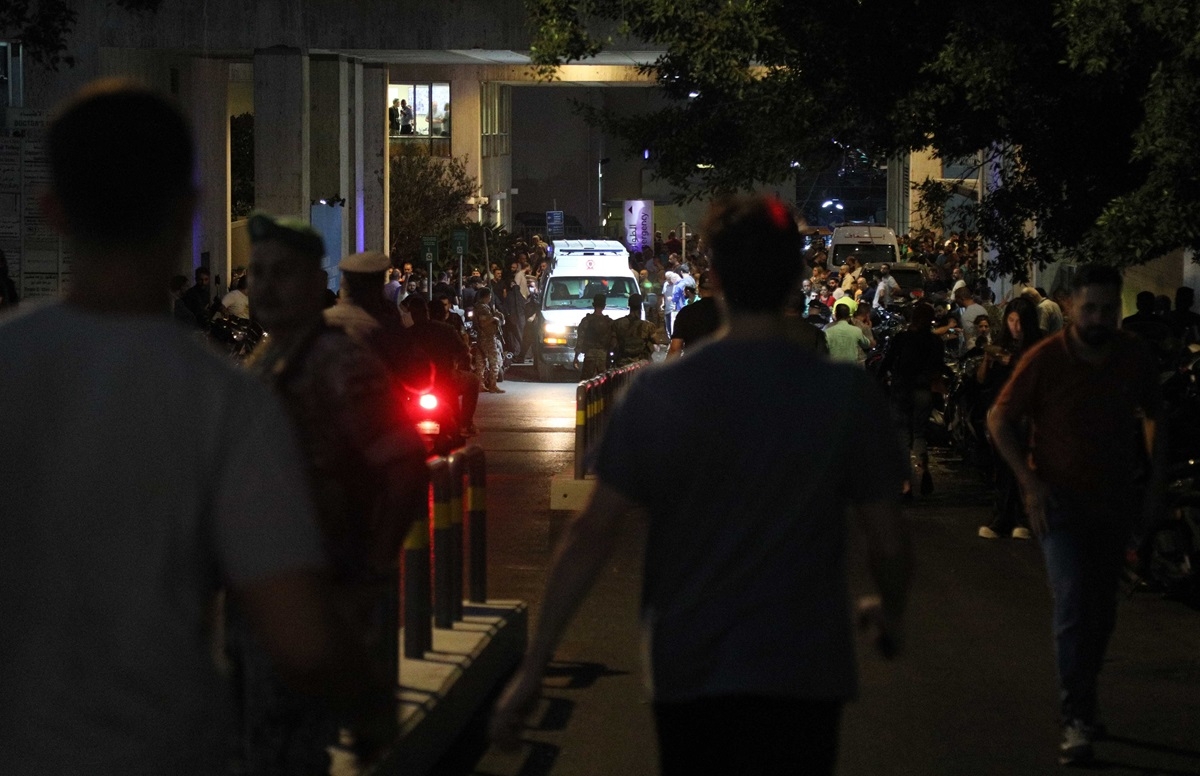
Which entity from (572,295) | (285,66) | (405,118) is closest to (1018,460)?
(572,295)

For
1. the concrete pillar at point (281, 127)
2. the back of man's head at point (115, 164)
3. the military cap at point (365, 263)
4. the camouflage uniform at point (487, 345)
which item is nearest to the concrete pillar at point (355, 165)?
the concrete pillar at point (281, 127)

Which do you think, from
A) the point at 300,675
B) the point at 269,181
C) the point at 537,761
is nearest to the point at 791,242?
the point at 300,675

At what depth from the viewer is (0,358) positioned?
2.59 m

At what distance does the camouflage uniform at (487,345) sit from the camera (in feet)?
99.6

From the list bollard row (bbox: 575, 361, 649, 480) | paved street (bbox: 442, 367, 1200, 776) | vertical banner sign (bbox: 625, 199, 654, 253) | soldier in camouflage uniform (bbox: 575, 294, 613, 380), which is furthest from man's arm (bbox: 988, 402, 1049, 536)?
vertical banner sign (bbox: 625, 199, 654, 253)

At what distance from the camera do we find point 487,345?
30625 mm

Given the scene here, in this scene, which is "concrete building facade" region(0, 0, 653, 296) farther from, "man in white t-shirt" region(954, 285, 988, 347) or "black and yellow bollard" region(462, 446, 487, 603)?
"black and yellow bollard" region(462, 446, 487, 603)

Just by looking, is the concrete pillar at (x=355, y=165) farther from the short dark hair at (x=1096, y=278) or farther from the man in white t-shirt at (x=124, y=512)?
the man in white t-shirt at (x=124, y=512)

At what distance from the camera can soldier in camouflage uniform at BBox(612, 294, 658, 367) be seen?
2617 cm

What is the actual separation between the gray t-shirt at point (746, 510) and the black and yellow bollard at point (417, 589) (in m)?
3.66

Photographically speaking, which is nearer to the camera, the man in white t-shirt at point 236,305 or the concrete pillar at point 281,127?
the man in white t-shirt at point 236,305

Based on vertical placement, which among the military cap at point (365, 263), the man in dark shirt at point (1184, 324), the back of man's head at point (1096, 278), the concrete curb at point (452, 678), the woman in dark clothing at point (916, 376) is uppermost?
the military cap at point (365, 263)

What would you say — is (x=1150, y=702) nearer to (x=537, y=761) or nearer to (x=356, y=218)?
(x=537, y=761)

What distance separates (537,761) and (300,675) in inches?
192
